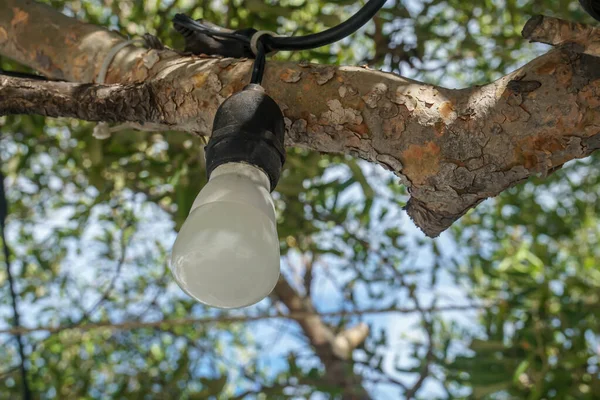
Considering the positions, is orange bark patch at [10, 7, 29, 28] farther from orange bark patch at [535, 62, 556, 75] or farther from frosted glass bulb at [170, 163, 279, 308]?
orange bark patch at [535, 62, 556, 75]

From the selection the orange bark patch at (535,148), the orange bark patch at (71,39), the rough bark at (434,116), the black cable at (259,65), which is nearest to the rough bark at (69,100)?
the rough bark at (434,116)

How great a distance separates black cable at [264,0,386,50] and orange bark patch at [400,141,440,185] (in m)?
0.16

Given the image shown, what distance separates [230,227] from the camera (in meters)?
0.52

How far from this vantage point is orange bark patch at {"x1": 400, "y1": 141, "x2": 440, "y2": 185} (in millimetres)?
753

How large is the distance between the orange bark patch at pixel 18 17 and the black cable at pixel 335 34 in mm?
602

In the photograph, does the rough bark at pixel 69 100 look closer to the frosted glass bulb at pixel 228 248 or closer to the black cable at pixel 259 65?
the black cable at pixel 259 65

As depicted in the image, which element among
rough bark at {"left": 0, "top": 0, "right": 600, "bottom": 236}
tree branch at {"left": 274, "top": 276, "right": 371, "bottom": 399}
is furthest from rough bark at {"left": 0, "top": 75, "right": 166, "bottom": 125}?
tree branch at {"left": 274, "top": 276, "right": 371, "bottom": 399}

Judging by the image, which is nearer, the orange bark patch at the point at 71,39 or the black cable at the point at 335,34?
the black cable at the point at 335,34

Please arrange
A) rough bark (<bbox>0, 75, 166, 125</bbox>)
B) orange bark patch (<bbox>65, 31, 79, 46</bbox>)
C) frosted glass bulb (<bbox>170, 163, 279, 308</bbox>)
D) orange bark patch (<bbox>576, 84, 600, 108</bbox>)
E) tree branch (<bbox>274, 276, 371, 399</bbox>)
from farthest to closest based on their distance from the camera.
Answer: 1. tree branch (<bbox>274, 276, 371, 399</bbox>)
2. orange bark patch (<bbox>65, 31, 79, 46</bbox>)
3. rough bark (<bbox>0, 75, 166, 125</bbox>)
4. orange bark patch (<bbox>576, 84, 600, 108</bbox>)
5. frosted glass bulb (<bbox>170, 163, 279, 308</bbox>)

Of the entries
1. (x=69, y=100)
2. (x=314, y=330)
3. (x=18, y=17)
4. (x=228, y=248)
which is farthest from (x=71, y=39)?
(x=314, y=330)

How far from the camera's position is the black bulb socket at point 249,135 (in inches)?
23.3

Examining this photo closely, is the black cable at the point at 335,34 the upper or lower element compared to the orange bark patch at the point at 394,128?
upper

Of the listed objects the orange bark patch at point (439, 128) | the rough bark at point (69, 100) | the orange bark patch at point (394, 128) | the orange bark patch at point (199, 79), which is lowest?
the rough bark at point (69, 100)

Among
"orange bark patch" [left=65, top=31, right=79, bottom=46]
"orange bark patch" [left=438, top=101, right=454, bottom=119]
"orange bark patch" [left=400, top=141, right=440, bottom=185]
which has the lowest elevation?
"orange bark patch" [left=65, top=31, right=79, bottom=46]
